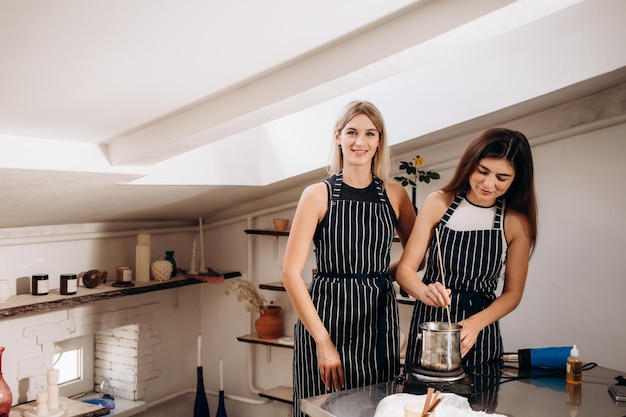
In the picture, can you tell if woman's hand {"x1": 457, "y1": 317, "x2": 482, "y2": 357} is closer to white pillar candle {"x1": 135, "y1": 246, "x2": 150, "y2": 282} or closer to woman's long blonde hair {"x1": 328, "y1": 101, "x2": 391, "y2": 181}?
woman's long blonde hair {"x1": 328, "y1": 101, "x2": 391, "y2": 181}

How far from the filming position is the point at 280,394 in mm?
4152

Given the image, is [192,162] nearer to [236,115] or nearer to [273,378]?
[236,115]

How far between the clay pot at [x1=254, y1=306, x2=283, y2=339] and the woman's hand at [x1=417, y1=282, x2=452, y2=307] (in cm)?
236

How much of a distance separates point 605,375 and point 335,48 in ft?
4.36

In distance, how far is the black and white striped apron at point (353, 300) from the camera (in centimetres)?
216

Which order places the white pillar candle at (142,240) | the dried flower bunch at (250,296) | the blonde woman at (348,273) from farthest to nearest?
the dried flower bunch at (250,296)
the white pillar candle at (142,240)
the blonde woman at (348,273)

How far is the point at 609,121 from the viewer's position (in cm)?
290

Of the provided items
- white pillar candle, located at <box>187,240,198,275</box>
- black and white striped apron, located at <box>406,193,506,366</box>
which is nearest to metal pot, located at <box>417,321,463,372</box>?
black and white striped apron, located at <box>406,193,506,366</box>

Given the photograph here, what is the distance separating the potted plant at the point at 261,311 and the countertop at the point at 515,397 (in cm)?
249

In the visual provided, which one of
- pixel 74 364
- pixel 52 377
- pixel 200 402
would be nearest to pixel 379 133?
pixel 52 377

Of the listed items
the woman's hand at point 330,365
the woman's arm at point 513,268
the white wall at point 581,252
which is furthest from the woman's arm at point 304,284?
the white wall at point 581,252

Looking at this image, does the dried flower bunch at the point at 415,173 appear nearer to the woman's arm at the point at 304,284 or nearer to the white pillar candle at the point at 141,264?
the woman's arm at the point at 304,284

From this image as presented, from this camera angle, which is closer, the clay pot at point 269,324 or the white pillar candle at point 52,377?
the white pillar candle at point 52,377

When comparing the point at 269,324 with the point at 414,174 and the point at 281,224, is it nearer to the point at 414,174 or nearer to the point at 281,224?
the point at 281,224
